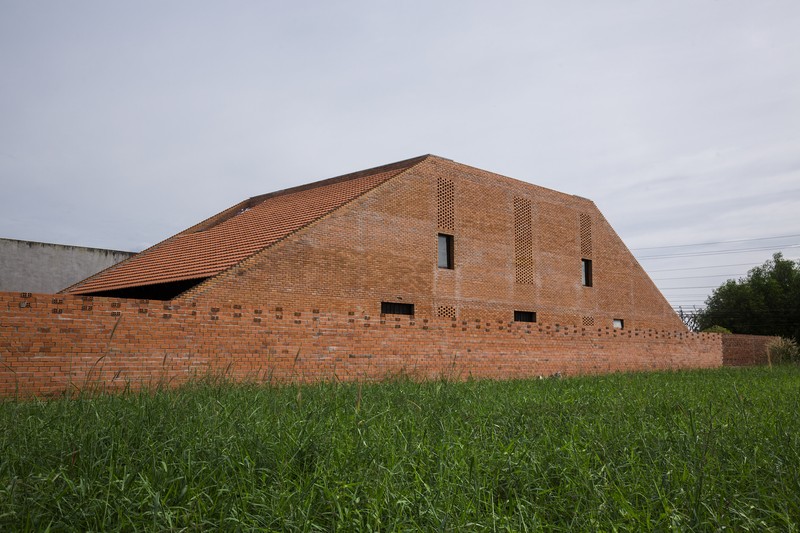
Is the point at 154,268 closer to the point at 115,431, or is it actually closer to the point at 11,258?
the point at 11,258

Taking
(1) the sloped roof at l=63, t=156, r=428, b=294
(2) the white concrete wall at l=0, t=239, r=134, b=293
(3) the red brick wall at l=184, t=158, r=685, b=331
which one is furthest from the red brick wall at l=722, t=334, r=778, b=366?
(2) the white concrete wall at l=0, t=239, r=134, b=293

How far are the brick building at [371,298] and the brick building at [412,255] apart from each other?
0.05m

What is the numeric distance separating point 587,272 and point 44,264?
1959 centimetres

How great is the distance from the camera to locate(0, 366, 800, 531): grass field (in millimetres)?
3377

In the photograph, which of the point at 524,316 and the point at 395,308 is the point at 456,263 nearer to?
the point at 395,308

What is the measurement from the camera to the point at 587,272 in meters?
24.7

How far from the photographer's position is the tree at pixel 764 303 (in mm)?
47781

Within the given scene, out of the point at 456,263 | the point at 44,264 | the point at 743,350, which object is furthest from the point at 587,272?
the point at 44,264

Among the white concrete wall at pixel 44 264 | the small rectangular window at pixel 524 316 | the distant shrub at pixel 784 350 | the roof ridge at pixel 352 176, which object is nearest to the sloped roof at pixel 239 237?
the roof ridge at pixel 352 176

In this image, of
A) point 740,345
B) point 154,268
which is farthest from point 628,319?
point 154,268

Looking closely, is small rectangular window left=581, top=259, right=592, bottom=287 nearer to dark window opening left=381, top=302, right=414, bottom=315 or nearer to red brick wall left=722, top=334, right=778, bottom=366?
dark window opening left=381, top=302, right=414, bottom=315

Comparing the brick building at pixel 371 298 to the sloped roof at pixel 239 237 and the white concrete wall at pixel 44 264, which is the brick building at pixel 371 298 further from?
the white concrete wall at pixel 44 264

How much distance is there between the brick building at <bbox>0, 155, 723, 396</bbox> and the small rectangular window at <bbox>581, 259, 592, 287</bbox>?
10 cm

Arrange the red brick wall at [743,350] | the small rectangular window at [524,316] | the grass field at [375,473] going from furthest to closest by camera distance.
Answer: the red brick wall at [743,350] → the small rectangular window at [524,316] → the grass field at [375,473]
